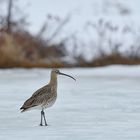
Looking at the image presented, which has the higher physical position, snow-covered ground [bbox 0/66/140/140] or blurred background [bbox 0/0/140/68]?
blurred background [bbox 0/0/140/68]

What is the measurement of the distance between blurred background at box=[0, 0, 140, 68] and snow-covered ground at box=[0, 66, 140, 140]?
8250mm

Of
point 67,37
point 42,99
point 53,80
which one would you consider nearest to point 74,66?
point 67,37

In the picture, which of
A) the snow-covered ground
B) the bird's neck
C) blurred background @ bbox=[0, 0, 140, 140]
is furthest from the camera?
the bird's neck

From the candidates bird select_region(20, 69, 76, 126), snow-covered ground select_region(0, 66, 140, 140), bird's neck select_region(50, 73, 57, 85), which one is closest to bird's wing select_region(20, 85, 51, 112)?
bird select_region(20, 69, 76, 126)

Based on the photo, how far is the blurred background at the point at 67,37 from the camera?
26.4 m

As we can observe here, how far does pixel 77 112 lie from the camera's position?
430 inches

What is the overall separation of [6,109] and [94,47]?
1855cm

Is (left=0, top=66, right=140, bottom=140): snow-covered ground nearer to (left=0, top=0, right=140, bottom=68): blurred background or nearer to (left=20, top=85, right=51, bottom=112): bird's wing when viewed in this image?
(left=20, top=85, right=51, bottom=112): bird's wing

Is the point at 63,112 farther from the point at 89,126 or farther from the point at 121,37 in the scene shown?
the point at 121,37

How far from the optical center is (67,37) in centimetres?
3088

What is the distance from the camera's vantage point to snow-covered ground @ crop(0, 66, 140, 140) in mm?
8359

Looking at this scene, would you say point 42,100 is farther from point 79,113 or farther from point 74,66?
point 74,66

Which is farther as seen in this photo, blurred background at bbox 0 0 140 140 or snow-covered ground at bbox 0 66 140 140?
blurred background at bbox 0 0 140 140

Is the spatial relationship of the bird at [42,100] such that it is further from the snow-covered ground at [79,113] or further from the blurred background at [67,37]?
the blurred background at [67,37]
